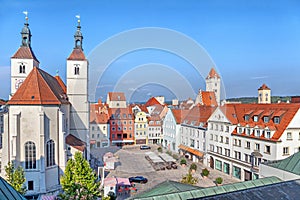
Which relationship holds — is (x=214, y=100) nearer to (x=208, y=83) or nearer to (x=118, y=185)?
(x=208, y=83)

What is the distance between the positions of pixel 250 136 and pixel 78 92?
21.5 meters

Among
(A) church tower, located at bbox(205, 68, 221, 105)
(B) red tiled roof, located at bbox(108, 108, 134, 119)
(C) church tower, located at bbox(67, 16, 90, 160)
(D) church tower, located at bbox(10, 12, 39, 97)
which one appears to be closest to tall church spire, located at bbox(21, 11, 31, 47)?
(D) church tower, located at bbox(10, 12, 39, 97)

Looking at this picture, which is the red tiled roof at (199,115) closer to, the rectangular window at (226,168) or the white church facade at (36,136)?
the rectangular window at (226,168)

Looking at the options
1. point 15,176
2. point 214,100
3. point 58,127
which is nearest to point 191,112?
point 214,100

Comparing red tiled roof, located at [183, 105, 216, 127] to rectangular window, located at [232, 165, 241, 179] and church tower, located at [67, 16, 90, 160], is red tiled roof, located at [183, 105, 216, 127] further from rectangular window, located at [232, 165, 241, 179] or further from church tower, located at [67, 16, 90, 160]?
church tower, located at [67, 16, 90, 160]

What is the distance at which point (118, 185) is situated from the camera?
2469cm

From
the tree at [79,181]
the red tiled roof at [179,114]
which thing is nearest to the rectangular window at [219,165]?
the red tiled roof at [179,114]

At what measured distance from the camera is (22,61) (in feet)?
99.5

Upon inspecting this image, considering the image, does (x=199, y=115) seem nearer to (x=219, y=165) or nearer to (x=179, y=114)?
(x=179, y=114)

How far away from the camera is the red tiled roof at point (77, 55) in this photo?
32.0m

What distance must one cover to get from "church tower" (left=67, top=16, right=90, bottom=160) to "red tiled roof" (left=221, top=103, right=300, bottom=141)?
18.1 meters

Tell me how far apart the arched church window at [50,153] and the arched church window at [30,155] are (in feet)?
4.01

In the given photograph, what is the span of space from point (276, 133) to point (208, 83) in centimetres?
3887

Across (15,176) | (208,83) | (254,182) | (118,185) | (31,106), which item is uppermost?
(208,83)
